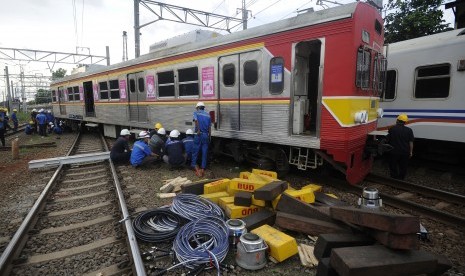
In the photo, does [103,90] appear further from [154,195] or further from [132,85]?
[154,195]

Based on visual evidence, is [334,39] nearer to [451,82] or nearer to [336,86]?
[336,86]

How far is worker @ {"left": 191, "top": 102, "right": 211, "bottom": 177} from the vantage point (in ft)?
24.3

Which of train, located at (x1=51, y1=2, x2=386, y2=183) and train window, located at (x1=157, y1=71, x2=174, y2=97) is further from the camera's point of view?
train window, located at (x1=157, y1=71, x2=174, y2=97)

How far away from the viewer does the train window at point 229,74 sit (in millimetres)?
7236

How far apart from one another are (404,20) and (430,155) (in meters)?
7.22

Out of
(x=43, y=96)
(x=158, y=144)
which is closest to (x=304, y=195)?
(x=158, y=144)

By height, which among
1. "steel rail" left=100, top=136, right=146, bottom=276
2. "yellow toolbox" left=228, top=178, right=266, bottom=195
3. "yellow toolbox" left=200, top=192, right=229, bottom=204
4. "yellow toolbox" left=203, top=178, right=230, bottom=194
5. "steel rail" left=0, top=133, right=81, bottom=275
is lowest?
"steel rail" left=0, top=133, right=81, bottom=275

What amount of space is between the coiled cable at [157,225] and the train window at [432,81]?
756 cm

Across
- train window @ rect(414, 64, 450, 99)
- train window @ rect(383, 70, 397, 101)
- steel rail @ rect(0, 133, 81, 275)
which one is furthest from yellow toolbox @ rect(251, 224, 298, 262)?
train window @ rect(383, 70, 397, 101)

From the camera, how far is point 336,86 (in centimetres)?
547

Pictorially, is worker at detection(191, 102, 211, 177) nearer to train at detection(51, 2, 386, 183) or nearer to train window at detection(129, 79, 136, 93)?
train at detection(51, 2, 386, 183)

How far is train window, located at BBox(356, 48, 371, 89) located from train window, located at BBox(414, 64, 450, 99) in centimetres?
312

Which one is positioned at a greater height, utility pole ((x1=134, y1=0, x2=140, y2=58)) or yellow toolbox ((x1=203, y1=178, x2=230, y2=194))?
utility pole ((x1=134, y1=0, x2=140, y2=58))

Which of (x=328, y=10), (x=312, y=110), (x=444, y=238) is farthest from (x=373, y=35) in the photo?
(x=444, y=238)
